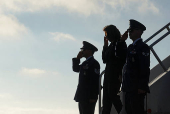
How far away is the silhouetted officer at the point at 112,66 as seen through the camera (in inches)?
210

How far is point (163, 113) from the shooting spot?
5.50 m

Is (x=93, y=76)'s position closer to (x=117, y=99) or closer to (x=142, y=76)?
(x=117, y=99)

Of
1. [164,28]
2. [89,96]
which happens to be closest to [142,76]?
[89,96]

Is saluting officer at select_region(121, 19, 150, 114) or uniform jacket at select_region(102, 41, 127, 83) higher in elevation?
uniform jacket at select_region(102, 41, 127, 83)

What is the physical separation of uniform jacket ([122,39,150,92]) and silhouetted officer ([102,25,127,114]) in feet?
1.56

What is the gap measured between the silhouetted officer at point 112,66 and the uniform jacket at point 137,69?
0.48m

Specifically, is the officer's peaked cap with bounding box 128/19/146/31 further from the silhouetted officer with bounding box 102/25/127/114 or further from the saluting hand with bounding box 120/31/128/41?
the silhouetted officer with bounding box 102/25/127/114

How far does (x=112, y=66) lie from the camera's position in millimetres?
5445

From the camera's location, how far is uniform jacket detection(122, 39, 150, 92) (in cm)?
450

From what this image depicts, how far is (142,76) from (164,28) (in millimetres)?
2428

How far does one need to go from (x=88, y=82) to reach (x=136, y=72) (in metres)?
1.90

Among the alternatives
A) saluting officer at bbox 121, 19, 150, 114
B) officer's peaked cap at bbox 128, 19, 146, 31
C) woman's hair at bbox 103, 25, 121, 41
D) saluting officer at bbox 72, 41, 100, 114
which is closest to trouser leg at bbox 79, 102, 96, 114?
saluting officer at bbox 72, 41, 100, 114

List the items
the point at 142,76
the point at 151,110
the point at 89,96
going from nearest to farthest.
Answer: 1. the point at 142,76
2. the point at 151,110
3. the point at 89,96

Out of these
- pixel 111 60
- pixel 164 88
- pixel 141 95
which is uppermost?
pixel 111 60
